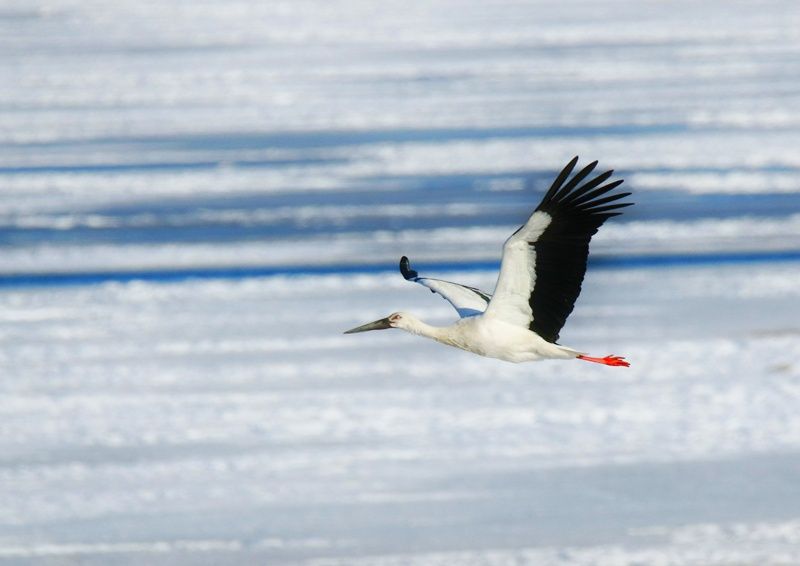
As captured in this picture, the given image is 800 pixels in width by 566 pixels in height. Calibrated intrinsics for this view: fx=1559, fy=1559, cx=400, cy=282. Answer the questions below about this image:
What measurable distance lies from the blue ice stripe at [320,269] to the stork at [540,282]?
15.8 feet

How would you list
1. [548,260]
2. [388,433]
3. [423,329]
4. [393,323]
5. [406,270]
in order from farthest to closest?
[388,433]
[406,270]
[393,323]
[423,329]
[548,260]

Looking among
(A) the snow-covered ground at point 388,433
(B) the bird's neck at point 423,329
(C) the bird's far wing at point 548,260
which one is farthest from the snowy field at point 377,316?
(C) the bird's far wing at point 548,260

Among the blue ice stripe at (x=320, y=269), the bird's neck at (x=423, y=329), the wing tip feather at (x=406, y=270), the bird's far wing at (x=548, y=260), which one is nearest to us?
the bird's far wing at (x=548, y=260)

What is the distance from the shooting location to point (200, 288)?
10047mm

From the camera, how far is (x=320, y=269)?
10.5 meters

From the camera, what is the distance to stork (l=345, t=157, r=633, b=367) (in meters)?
5.38

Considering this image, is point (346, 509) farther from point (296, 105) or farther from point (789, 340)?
point (296, 105)

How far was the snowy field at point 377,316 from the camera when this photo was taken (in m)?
6.31

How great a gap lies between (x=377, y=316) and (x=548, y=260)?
380cm

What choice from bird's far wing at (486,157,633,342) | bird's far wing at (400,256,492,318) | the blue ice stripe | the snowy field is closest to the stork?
bird's far wing at (486,157,633,342)

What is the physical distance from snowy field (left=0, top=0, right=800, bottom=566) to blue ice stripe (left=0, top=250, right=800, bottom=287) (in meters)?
0.03

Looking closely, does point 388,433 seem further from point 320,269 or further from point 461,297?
point 320,269

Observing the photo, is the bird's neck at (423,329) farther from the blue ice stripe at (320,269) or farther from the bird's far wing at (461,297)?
the blue ice stripe at (320,269)

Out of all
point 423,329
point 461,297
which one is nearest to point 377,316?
point 461,297
